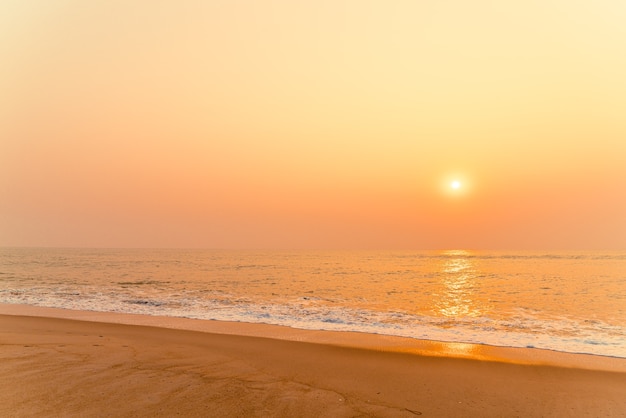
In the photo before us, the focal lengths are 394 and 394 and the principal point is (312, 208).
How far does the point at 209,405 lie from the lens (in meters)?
7.01

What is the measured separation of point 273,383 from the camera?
8.51 m

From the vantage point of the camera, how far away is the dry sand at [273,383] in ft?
23.0

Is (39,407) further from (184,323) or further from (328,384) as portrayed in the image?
(184,323)

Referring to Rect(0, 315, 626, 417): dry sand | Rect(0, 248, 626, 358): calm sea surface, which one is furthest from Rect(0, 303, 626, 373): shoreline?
Rect(0, 248, 626, 358): calm sea surface

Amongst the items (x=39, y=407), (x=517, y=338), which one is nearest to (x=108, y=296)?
(x=39, y=407)

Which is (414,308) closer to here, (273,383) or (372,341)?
(372,341)

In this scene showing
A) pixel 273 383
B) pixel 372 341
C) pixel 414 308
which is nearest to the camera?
pixel 273 383

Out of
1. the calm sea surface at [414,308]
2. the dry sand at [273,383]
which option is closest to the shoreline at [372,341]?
the dry sand at [273,383]

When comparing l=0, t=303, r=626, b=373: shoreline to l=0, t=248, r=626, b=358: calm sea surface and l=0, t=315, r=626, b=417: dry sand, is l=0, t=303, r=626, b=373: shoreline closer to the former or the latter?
l=0, t=315, r=626, b=417: dry sand

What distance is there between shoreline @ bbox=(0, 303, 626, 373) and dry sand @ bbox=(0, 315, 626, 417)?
2.28ft

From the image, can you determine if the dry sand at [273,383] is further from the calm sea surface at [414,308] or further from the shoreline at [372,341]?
the calm sea surface at [414,308]

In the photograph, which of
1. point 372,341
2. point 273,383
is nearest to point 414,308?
point 372,341

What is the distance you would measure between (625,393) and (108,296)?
99.0 ft

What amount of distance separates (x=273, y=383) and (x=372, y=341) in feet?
21.3
